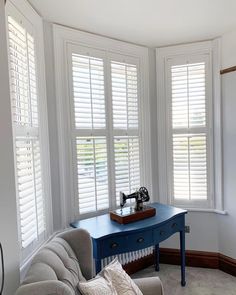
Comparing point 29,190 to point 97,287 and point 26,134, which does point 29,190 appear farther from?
point 97,287

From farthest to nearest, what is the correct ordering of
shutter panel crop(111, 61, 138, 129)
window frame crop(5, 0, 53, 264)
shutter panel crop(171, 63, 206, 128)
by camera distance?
1. shutter panel crop(171, 63, 206, 128)
2. shutter panel crop(111, 61, 138, 129)
3. window frame crop(5, 0, 53, 264)

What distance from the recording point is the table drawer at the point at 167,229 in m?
2.36

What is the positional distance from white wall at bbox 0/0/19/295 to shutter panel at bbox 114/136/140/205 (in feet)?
4.68

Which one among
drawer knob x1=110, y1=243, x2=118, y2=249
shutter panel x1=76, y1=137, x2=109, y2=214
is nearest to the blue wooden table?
drawer knob x1=110, y1=243, x2=118, y2=249

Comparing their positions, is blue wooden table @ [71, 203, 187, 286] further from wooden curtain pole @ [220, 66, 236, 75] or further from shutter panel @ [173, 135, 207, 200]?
wooden curtain pole @ [220, 66, 236, 75]

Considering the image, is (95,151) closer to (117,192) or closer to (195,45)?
(117,192)

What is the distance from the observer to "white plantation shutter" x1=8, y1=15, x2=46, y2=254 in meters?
1.75

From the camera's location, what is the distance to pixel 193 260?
307 cm

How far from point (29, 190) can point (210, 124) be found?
6.68 ft

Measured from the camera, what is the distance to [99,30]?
8.32ft

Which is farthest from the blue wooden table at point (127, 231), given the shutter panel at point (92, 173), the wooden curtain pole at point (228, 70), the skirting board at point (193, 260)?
the wooden curtain pole at point (228, 70)

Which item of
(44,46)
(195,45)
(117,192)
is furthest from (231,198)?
(44,46)

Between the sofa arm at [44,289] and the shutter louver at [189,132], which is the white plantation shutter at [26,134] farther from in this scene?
the shutter louver at [189,132]

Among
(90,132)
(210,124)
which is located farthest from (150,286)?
(210,124)
